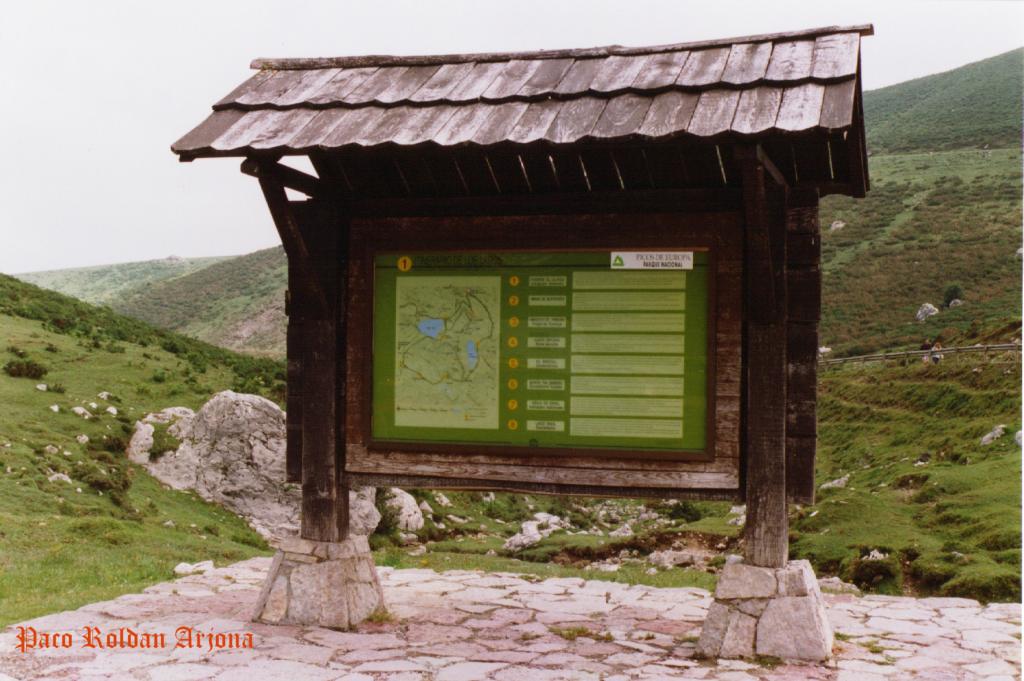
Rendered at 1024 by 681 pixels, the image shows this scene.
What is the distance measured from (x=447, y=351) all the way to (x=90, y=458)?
1067 cm

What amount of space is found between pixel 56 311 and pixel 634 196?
22.8 m

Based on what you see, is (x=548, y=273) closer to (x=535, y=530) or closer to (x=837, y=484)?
(x=535, y=530)

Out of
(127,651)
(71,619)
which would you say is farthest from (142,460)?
(127,651)

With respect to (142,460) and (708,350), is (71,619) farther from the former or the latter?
(142,460)

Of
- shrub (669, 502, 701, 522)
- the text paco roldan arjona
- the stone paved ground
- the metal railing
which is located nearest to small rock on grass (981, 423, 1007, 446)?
the metal railing

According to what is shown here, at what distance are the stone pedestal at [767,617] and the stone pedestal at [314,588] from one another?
2.97 metres

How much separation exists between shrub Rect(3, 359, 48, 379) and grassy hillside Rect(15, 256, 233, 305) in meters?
86.6

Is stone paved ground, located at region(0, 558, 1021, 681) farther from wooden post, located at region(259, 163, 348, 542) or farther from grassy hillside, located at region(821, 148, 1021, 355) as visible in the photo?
grassy hillside, located at region(821, 148, 1021, 355)

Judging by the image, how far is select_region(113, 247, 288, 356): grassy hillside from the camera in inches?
2749

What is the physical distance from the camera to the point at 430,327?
26.5 ft

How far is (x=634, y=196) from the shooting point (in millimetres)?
7613

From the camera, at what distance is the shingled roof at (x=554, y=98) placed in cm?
628

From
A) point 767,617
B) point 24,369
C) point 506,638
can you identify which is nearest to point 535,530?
point 24,369

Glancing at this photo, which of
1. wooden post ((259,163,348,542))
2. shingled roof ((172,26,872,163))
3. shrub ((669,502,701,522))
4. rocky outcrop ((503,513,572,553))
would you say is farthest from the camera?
shrub ((669,502,701,522))
